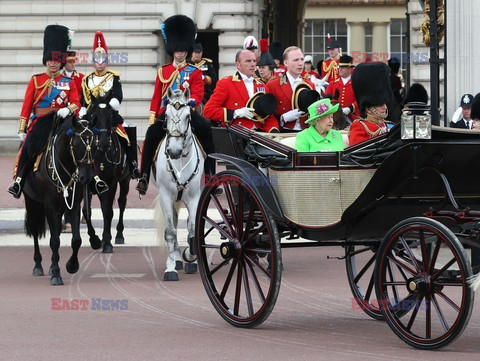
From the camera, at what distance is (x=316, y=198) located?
8844 millimetres

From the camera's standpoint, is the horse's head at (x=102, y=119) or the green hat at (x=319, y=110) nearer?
the green hat at (x=319, y=110)

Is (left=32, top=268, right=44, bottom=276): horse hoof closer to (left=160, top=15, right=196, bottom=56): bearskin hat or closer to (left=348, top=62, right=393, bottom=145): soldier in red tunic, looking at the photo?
(left=160, top=15, right=196, bottom=56): bearskin hat

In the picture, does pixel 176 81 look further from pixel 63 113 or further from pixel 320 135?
pixel 320 135

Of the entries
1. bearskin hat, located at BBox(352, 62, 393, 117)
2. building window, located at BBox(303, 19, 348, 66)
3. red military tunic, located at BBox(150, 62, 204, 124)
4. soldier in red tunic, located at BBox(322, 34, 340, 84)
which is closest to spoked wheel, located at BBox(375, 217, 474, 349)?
bearskin hat, located at BBox(352, 62, 393, 117)

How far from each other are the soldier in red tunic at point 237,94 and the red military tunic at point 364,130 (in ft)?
10.9

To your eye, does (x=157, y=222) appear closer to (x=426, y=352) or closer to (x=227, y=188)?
(x=227, y=188)

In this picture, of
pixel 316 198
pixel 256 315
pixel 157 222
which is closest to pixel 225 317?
pixel 256 315

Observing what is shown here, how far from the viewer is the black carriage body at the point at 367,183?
27.2 ft

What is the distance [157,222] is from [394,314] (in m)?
5.13

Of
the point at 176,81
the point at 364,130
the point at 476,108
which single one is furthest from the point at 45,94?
the point at 476,108

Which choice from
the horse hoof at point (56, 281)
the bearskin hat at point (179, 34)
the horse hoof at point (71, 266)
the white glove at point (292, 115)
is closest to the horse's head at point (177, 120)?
the white glove at point (292, 115)

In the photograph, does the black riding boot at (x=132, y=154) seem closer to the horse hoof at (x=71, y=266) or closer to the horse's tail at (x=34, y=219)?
the horse's tail at (x=34, y=219)

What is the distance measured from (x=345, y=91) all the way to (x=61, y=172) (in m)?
6.18

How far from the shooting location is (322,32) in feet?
199
